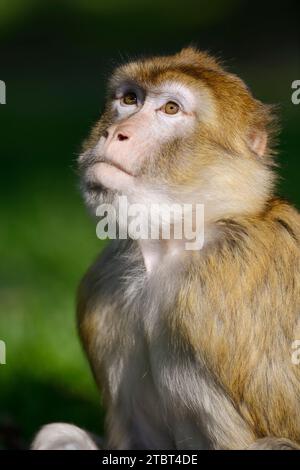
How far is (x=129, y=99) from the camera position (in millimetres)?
5410

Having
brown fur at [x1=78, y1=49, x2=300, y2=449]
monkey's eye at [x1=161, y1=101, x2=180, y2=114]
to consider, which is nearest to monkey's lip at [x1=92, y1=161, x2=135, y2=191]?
brown fur at [x1=78, y1=49, x2=300, y2=449]

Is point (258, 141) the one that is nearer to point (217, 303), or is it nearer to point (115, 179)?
point (115, 179)

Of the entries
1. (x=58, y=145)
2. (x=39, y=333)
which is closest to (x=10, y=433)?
(x=39, y=333)

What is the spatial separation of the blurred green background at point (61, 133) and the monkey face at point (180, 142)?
0.44 m

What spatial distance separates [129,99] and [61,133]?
29.5 feet

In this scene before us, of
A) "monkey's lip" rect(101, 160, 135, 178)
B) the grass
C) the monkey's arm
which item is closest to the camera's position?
the monkey's arm

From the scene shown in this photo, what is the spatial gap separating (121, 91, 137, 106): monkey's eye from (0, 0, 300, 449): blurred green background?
1.69 feet

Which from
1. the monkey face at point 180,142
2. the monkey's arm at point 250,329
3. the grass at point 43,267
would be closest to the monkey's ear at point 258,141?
the monkey face at point 180,142

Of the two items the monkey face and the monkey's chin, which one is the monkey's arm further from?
the monkey's chin

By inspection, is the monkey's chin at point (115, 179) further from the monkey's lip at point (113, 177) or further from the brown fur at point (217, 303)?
the brown fur at point (217, 303)

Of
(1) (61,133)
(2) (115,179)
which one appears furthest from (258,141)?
(1) (61,133)

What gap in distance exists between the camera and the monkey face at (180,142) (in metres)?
5.06

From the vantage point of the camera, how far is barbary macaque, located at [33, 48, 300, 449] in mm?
4949
